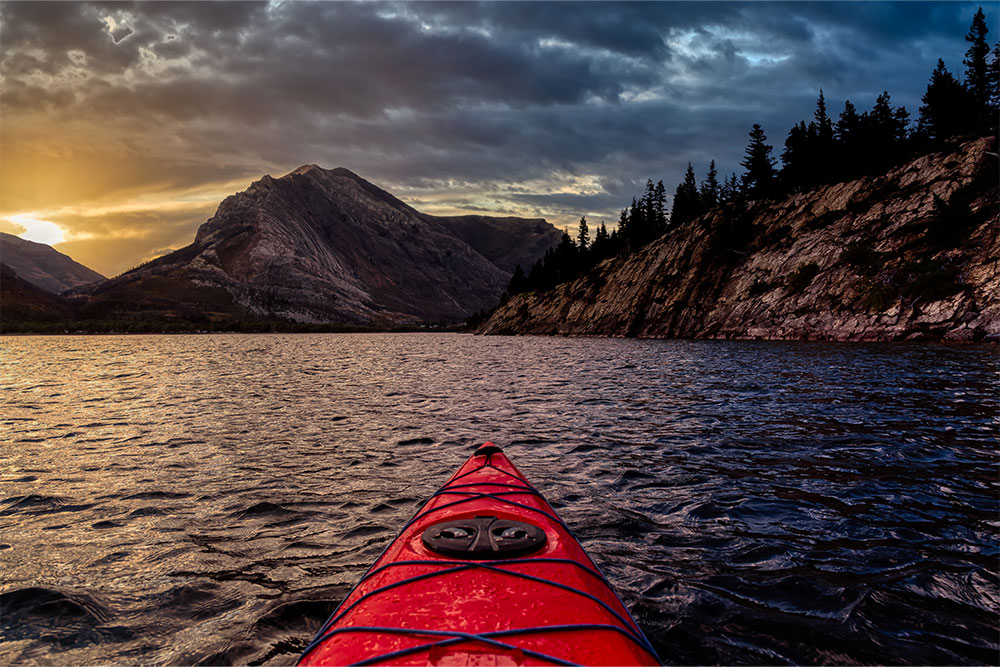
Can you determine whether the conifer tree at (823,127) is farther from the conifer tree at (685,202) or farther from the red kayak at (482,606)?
the red kayak at (482,606)

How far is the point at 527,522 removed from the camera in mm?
5582

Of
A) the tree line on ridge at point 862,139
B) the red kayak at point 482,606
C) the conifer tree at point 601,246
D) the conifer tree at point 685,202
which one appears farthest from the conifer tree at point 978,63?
the red kayak at point 482,606

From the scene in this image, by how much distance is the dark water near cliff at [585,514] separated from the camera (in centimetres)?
498

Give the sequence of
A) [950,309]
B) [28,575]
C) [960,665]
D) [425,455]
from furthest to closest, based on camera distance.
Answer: [950,309] < [425,455] < [28,575] < [960,665]

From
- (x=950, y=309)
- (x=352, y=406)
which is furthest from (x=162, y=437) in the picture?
(x=950, y=309)

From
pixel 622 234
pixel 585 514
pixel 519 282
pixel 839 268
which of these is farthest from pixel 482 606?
Answer: pixel 519 282

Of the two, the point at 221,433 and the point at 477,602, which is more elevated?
the point at 477,602

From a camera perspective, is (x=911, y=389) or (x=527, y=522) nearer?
(x=527, y=522)

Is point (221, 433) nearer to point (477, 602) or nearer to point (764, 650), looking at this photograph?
point (477, 602)

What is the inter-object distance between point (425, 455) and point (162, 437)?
846cm

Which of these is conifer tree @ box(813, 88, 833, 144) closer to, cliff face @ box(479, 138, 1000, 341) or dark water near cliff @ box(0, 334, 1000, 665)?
cliff face @ box(479, 138, 1000, 341)

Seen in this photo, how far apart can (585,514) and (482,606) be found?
4.86m

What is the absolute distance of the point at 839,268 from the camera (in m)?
50.3

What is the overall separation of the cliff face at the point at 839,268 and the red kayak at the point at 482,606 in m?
Answer: 46.7
